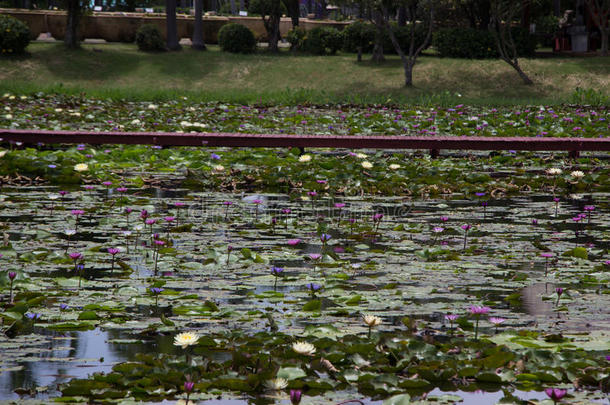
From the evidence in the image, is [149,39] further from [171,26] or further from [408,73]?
[408,73]

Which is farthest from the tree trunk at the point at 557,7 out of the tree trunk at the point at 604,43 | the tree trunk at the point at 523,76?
the tree trunk at the point at 523,76

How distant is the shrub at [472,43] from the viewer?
1162 inches

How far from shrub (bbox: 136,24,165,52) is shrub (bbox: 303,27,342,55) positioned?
5274mm

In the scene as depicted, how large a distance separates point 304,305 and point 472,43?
2653 cm

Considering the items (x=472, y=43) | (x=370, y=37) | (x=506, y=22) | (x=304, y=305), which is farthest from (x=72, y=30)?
(x=304, y=305)

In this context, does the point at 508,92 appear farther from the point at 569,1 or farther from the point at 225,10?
the point at 225,10

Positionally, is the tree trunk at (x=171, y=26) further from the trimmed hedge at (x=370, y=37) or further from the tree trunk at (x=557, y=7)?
the tree trunk at (x=557, y=7)

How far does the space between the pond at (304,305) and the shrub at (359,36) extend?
24321 millimetres

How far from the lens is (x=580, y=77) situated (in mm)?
26484

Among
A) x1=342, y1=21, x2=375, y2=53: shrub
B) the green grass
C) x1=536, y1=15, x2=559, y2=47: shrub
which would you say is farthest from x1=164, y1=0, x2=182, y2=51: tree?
x1=536, y1=15, x2=559, y2=47: shrub

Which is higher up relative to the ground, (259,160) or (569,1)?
(569,1)

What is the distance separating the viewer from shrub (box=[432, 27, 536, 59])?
29516mm

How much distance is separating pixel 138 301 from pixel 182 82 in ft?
76.4

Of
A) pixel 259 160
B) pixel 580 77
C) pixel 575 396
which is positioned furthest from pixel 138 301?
pixel 580 77
